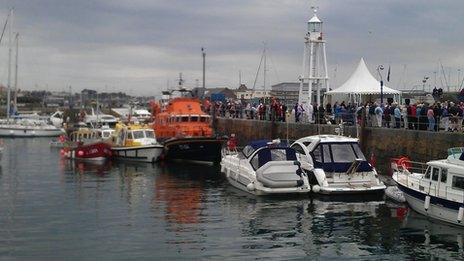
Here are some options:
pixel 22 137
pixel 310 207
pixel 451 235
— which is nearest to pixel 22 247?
pixel 310 207

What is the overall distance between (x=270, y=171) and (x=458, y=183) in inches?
310

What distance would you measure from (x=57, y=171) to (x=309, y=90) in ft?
58.8

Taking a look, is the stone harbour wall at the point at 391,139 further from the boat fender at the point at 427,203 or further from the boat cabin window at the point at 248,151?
the boat cabin window at the point at 248,151

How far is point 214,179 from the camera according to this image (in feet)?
109

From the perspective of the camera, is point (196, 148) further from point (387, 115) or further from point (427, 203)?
point (427, 203)

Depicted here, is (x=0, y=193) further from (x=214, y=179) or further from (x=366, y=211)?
(x=366, y=211)

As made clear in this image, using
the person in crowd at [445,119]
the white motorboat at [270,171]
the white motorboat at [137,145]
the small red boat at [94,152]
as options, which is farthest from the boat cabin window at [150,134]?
the person in crowd at [445,119]

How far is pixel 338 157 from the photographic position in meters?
25.6

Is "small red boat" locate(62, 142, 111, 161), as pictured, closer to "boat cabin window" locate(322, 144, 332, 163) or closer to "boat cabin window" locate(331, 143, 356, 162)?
"boat cabin window" locate(322, 144, 332, 163)

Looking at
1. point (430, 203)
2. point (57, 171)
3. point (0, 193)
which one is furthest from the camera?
point (57, 171)

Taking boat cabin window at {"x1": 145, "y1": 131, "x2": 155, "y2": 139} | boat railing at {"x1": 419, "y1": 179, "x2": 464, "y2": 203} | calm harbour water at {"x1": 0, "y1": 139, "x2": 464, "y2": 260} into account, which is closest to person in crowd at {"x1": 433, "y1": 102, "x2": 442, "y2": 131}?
calm harbour water at {"x1": 0, "y1": 139, "x2": 464, "y2": 260}

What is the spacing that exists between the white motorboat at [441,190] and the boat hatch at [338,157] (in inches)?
131

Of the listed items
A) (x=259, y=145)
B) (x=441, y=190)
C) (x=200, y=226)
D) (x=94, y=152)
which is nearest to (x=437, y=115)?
(x=259, y=145)

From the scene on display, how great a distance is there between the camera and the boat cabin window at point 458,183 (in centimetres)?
1923
